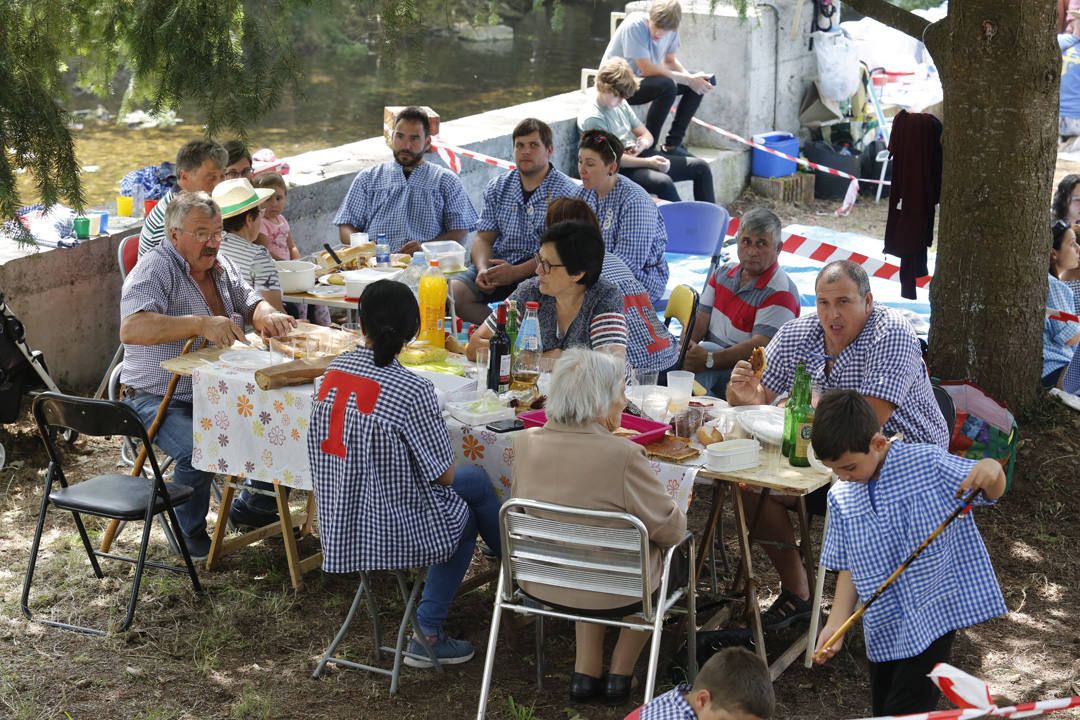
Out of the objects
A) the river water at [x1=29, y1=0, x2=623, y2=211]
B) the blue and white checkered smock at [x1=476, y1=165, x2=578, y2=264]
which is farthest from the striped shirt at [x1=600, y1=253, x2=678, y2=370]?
the river water at [x1=29, y1=0, x2=623, y2=211]

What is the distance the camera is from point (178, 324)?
4.46m

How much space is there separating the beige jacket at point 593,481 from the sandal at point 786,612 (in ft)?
2.80

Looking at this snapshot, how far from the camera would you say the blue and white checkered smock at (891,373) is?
12.8ft

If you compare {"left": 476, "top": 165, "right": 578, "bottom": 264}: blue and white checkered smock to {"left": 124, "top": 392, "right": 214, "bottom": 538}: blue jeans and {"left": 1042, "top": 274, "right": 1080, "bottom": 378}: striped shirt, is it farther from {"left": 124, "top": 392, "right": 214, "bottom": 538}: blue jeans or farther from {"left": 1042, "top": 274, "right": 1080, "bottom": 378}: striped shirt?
{"left": 1042, "top": 274, "right": 1080, "bottom": 378}: striped shirt

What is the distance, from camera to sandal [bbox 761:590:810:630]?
403 cm

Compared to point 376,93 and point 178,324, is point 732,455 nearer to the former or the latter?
point 178,324

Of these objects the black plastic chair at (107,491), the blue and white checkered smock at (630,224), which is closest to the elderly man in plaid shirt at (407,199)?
the blue and white checkered smock at (630,224)

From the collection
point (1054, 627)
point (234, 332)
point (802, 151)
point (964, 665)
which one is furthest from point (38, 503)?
point (802, 151)

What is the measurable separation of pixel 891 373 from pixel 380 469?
1.70 metres

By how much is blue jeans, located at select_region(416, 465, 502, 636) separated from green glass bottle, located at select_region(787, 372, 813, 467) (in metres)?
0.98

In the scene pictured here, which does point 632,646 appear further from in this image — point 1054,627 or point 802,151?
point 802,151

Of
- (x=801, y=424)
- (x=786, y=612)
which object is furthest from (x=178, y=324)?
(x=786, y=612)

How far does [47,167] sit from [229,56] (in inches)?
34.8

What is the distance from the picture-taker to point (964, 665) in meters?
3.86
